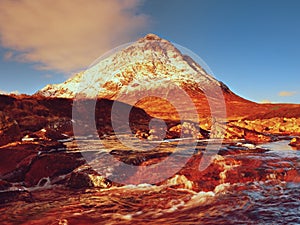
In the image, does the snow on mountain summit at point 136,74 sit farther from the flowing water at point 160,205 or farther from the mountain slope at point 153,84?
the flowing water at point 160,205

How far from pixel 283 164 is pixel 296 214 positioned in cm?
537

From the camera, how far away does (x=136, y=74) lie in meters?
88.8

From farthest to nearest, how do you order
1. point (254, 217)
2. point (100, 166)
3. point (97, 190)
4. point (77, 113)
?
point (77, 113) → point (100, 166) → point (97, 190) → point (254, 217)

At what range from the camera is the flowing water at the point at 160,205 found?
5.45 metres

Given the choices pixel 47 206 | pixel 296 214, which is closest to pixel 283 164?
pixel 296 214

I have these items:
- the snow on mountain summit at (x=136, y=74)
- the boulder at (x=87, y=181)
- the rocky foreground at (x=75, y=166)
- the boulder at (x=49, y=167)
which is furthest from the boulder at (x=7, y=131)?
the snow on mountain summit at (x=136, y=74)

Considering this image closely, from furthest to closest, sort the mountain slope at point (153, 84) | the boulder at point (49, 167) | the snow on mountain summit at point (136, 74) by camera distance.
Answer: the snow on mountain summit at point (136, 74)
the mountain slope at point (153, 84)
the boulder at point (49, 167)

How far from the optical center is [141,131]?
803 inches

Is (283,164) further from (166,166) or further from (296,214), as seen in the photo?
(296,214)

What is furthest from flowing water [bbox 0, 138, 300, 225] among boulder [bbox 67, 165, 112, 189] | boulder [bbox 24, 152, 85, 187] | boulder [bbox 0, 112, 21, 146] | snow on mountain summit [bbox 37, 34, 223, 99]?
snow on mountain summit [bbox 37, 34, 223, 99]

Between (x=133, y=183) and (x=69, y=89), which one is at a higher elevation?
(x=69, y=89)

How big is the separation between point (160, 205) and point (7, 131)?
31.9 feet

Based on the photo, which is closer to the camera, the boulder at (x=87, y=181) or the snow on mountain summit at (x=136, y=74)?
the boulder at (x=87, y=181)

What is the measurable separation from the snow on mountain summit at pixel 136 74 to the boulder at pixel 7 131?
63127 mm
